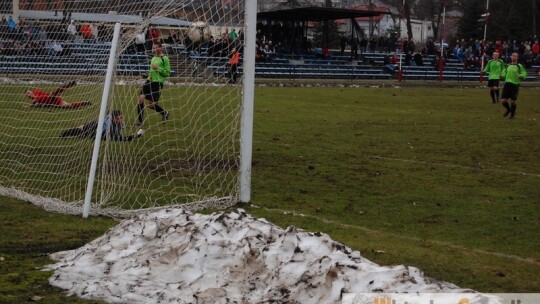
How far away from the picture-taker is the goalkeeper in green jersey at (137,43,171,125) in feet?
43.9

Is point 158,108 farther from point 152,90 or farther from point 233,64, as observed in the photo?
point 233,64

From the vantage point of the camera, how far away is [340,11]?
174ft

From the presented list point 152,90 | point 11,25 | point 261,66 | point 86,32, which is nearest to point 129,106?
point 152,90

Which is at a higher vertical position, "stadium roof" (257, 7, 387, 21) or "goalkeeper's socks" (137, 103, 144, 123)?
"stadium roof" (257, 7, 387, 21)

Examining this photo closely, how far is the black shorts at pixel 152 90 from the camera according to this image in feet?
48.3

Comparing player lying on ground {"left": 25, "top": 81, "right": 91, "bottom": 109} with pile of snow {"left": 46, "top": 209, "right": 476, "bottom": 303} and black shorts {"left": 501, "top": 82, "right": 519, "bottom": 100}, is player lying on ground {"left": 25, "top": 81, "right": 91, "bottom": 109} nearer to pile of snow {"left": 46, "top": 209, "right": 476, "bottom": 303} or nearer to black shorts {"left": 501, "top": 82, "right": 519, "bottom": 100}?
pile of snow {"left": 46, "top": 209, "right": 476, "bottom": 303}

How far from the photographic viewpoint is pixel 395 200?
38.4ft

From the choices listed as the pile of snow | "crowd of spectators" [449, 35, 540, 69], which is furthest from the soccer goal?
"crowd of spectators" [449, 35, 540, 69]

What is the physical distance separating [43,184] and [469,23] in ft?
224

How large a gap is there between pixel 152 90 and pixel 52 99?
89.6 inches

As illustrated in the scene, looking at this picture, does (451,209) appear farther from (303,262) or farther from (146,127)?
(146,127)

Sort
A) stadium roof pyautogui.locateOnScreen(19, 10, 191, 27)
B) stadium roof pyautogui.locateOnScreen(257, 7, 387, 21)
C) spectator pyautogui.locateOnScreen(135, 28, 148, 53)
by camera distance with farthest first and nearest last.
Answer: stadium roof pyautogui.locateOnScreen(257, 7, 387, 21) → spectator pyautogui.locateOnScreen(135, 28, 148, 53) → stadium roof pyautogui.locateOnScreen(19, 10, 191, 27)

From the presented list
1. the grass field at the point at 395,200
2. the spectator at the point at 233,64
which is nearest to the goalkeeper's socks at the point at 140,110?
the grass field at the point at 395,200

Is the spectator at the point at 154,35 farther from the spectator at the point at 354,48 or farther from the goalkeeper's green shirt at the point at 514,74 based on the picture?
the spectator at the point at 354,48
